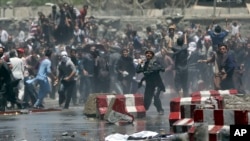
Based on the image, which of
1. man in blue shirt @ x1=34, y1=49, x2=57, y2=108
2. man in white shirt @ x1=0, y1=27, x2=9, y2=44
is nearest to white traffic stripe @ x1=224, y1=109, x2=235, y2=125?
man in blue shirt @ x1=34, y1=49, x2=57, y2=108

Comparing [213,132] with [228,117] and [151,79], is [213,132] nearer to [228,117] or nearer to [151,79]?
[228,117]

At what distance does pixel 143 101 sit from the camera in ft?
82.6

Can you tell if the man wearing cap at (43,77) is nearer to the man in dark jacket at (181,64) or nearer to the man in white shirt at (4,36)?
the man in dark jacket at (181,64)

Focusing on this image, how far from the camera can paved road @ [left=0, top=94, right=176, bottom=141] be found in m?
19.9

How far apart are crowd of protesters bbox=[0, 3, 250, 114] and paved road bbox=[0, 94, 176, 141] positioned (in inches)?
75.5

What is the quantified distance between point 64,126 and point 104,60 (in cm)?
910

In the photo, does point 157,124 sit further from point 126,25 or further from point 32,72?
point 126,25

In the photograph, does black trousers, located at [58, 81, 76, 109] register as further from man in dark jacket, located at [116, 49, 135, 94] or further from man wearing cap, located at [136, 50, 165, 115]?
man wearing cap, located at [136, 50, 165, 115]

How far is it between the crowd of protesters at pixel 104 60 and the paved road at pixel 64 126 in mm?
1918

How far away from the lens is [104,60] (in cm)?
3128

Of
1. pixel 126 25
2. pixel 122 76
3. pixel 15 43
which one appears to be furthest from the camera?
pixel 126 25

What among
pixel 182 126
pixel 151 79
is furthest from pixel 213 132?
pixel 151 79

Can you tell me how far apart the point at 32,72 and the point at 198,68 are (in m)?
5.50

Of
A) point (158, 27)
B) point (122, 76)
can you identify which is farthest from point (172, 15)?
point (122, 76)
